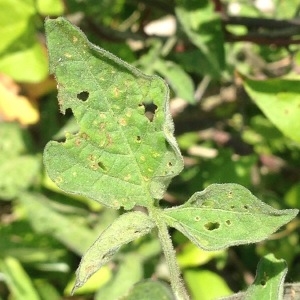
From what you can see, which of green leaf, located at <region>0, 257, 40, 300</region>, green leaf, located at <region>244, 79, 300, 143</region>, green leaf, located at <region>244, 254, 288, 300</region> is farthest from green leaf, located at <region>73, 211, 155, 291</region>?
green leaf, located at <region>0, 257, 40, 300</region>

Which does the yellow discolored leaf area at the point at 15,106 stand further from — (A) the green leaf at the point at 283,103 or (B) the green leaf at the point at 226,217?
(B) the green leaf at the point at 226,217

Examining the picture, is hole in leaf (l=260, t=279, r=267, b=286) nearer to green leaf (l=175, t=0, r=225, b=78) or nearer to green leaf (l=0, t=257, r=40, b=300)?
green leaf (l=175, t=0, r=225, b=78)

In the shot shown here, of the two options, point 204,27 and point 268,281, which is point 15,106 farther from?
point 268,281

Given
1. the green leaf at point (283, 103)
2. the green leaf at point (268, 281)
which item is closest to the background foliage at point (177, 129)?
the green leaf at point (283, 103)

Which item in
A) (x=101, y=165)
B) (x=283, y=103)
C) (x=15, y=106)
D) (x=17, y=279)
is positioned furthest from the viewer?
(x=15, y=106)

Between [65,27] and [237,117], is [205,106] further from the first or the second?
[65,27]

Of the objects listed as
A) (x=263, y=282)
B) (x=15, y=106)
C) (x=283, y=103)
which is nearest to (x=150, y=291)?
(x=263, y=282)
